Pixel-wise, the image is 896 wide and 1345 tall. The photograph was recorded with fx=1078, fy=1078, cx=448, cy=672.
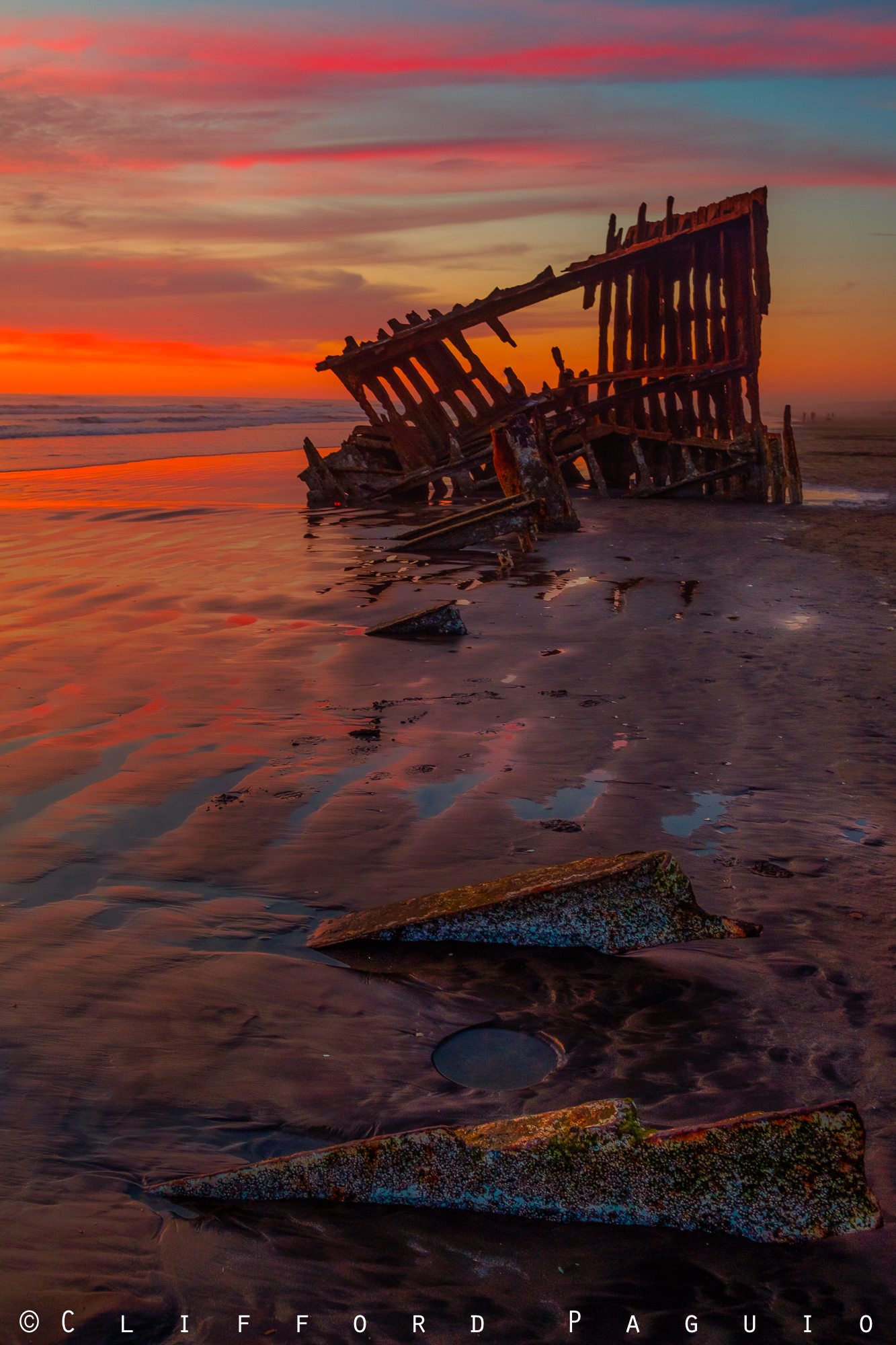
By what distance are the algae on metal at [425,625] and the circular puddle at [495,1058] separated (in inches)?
174

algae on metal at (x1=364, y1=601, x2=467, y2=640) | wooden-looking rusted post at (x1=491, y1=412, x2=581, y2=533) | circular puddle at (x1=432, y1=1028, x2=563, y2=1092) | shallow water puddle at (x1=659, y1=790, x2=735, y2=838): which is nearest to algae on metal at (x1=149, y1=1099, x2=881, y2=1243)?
circular puddle at (x1=432, y1=1028, x2=563, y2=1092)

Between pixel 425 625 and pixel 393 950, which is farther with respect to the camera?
pixel 425 625

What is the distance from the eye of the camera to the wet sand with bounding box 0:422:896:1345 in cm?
182

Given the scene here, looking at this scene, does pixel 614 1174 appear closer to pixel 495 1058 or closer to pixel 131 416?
pixel 495 1058

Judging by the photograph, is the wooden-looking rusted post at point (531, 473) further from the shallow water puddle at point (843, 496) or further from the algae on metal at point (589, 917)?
the algae on metal at point (589, 917)

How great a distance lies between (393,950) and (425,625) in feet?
13.3

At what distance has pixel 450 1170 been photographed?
1982 mm

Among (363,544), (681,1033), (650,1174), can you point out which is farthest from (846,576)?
(650,1174)

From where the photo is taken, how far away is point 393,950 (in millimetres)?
2947

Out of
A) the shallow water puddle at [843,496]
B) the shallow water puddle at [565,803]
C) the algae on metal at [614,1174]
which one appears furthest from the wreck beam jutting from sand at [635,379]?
the algae on metal at [614,1174]

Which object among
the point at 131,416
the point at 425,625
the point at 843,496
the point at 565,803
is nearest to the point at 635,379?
the point at 843,496

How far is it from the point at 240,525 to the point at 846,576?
7238 millimetres

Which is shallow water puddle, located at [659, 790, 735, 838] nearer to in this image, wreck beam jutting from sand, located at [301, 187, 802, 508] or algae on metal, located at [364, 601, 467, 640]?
algae on metal, located at [364, 601, 467, 640]

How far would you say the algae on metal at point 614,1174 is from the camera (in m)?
1.90
